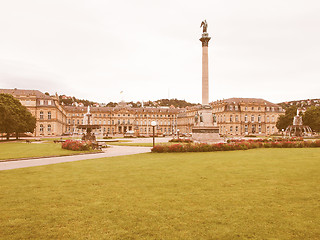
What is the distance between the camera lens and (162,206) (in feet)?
23.2

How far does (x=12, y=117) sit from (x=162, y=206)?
50451 millimetres

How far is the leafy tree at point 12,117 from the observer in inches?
1836

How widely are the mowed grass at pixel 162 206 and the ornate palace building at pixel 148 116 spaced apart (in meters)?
70.3

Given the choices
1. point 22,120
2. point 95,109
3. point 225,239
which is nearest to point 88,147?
point 225,239

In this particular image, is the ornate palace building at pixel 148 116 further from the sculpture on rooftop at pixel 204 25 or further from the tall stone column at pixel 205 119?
the sculpture on rooftop at pixel 204 25

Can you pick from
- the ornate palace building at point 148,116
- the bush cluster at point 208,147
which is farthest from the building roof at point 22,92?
the bush cluster at point 208,147

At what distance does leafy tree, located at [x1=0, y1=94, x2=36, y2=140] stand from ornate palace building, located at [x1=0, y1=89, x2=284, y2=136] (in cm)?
3353

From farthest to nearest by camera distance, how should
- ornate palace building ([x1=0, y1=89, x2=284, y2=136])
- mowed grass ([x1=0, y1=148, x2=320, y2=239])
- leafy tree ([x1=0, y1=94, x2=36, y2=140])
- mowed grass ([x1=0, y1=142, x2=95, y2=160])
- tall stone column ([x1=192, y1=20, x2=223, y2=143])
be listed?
ornate palace building ([x1=0, y1=89, x2=284, y2=136]) < leafy tree ([x1=0, y1=94, x2=36, y2=140]) < tall stone column ([x1=192, y1=20, x2=223, y2=143]) < mowed grass ([x1=0, y1=142, x2=95, y2=160]) < mowed grass ([x1=0, y1=148, x2=320, y2=239])

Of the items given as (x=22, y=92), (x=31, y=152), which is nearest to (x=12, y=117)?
(x=31, y=152)

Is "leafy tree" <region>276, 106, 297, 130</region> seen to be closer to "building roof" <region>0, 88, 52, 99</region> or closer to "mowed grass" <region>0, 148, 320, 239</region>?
"mowed grass" <region>0, 148, 320, 239</region>

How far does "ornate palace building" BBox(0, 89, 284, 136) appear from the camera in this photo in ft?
298

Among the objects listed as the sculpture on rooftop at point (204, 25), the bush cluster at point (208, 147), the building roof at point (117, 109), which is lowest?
the bush cluster at point (208, 147)

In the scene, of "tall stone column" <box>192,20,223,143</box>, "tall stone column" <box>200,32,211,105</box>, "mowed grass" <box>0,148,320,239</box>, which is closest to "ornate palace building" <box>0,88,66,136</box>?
"tall stone column" <box>192,20,223,143</box>

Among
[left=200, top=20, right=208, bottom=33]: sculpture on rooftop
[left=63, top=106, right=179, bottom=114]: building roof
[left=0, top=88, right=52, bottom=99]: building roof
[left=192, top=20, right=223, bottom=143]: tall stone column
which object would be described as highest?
[left=200, top=20, right=208, bottom=33]: sculpture on rooftop
